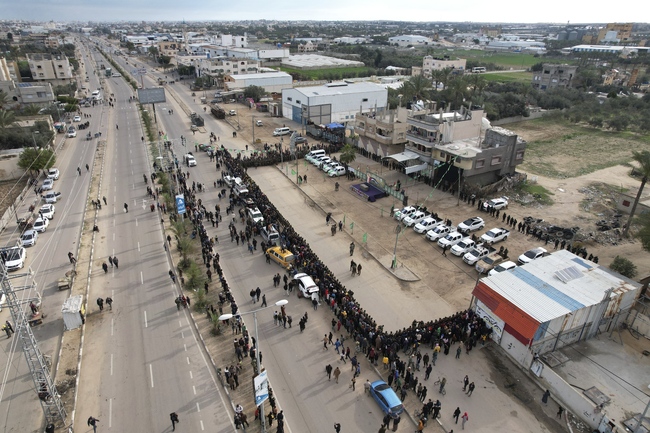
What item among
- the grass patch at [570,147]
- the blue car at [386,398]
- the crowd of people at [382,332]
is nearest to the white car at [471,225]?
the crowd of people at [382,332]

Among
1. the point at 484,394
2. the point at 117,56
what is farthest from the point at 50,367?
the point at 117,56

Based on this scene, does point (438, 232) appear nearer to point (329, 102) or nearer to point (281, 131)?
point (281, 131)

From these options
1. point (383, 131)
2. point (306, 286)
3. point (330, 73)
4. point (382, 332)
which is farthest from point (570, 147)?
point (330, 73)

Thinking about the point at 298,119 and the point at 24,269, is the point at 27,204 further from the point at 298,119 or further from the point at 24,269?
the point at 298,119

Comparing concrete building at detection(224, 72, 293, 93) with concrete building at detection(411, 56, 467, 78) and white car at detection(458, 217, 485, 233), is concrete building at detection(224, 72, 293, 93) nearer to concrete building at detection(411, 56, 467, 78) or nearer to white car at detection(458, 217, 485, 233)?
concrete building at detection(411, 56, 467, 78)

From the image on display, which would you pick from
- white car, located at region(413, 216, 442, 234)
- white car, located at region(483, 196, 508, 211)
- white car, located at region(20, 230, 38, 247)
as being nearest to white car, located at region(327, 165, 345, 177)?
white car, located at region(413, 216, 442, 234)

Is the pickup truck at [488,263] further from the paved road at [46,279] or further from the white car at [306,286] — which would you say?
the paved road at [46,279]
